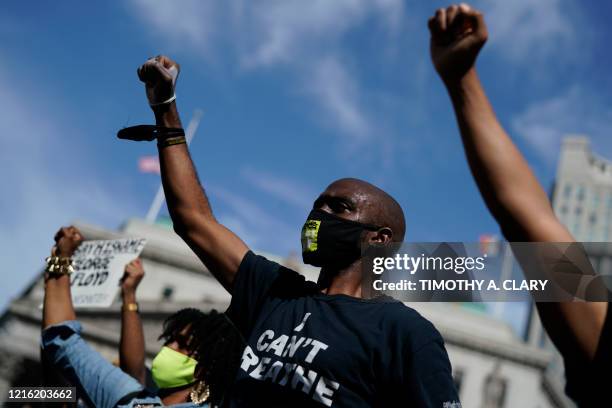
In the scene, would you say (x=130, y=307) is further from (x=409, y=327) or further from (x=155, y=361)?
(x=409, y=327)

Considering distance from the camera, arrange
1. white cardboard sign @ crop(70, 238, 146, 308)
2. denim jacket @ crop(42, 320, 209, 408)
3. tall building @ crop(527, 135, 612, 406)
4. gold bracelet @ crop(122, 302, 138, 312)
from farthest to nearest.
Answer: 1. tall building @ crop(527, 135, 612, 406)
2. white cardboard sign @ crop(70, 238, 146, 308)
3. gold bracelet @ crop(122, 302, 138, 312)
4. denim jacket @ crop(42, 320, 209, 408)

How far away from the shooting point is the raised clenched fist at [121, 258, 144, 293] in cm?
425

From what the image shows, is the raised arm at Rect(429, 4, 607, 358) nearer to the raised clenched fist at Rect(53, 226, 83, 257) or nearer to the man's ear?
the man's ear

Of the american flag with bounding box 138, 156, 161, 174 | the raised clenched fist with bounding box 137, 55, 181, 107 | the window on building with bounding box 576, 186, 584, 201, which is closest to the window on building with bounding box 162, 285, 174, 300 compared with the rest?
the american flag with bounding box 138, 156, 161, 174

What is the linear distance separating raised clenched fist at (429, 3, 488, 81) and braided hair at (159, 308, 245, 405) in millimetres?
2219

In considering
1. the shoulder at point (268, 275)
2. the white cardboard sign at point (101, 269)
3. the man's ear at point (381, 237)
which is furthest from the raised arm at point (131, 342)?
the man's ear at point (381, 237)

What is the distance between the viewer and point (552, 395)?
1725 inches

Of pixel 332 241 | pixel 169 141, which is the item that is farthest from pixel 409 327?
pixel 169 141

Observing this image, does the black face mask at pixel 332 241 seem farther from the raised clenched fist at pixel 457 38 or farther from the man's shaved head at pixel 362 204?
the raised clenched fist at pixel 457 38

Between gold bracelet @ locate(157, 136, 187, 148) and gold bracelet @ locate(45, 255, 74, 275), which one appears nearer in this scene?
gold bracelet @ locate(157, 136, 187, 148)

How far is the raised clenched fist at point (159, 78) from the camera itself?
249 centimetres

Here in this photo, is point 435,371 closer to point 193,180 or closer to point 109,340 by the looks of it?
point 193,180

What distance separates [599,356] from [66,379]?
302cm

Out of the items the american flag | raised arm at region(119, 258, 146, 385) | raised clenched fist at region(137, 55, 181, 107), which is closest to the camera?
raised clenched fist at region(137, 55, 181, 107)
